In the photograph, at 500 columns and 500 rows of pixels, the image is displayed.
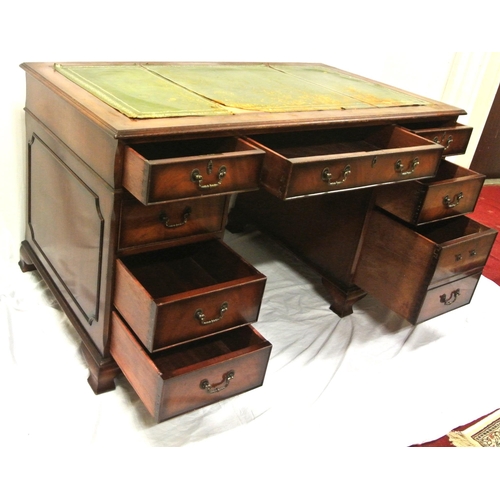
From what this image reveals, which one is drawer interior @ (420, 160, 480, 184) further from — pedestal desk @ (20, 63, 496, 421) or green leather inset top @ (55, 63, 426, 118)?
green leather inset top @ (55, 63, 426, 118)

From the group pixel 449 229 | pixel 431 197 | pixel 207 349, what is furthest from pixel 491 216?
pixel 207 349

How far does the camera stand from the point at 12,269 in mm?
1610

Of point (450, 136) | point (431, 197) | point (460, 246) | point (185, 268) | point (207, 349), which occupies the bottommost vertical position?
point (207, 349)

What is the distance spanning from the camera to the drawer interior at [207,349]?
1199 mm

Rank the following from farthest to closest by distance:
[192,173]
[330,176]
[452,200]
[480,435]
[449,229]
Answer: [449,229], [452,200], [480,435], [330,176], [192,173]

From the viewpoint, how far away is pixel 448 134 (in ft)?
5.10

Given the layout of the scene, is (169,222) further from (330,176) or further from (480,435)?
(480,435)

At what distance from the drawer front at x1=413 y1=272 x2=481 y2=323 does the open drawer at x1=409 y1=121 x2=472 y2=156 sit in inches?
13.8

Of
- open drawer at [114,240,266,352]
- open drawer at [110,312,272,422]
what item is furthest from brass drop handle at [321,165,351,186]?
open drawer at [110,312,272,422]

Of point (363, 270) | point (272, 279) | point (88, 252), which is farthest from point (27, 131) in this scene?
point (363, 270)

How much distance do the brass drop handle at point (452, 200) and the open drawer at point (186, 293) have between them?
581 millimetres

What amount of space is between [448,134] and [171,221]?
2.68 feet

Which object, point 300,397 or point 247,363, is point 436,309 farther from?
point 247,363
